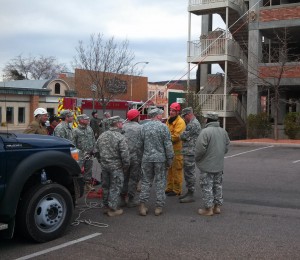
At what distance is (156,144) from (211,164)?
3.16ft

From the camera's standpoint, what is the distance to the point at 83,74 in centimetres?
4088

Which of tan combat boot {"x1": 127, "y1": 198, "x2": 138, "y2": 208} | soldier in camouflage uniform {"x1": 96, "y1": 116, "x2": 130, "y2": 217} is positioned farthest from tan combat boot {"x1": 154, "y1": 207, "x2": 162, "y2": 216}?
tan combat boot {"x1": 127, "y1": 198, "x2": 138, "y2": 208}

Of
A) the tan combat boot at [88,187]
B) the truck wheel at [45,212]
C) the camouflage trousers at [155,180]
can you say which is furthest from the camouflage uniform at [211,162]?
the tan combat boot at [88,187]

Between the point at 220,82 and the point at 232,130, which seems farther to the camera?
the point at 220,82

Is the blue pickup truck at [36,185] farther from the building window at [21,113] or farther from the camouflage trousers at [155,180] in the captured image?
the building window at [21,113]

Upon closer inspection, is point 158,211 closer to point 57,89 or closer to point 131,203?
point 131,203

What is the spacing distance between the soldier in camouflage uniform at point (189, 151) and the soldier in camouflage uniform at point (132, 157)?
980 mm

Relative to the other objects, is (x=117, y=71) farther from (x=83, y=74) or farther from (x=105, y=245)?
(x=105, y=245)

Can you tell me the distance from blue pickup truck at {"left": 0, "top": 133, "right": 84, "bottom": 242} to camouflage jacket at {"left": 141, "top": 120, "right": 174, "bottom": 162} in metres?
1.40

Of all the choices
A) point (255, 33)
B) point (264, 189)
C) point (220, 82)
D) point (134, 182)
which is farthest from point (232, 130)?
Answer: point (134, 182)

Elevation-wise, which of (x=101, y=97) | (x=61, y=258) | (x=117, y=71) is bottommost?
(x=61, y=258)

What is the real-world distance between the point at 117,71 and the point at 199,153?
27.3 m

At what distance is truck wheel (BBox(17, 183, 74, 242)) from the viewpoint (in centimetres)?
552

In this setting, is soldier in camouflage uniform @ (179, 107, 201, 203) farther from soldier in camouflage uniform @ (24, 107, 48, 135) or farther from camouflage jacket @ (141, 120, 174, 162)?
soldier in camouflage uniform @ (24, 107, 48, 135)
